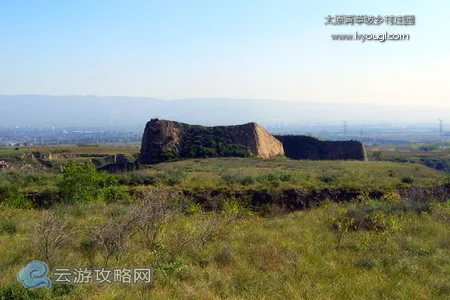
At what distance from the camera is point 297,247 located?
8.74 m

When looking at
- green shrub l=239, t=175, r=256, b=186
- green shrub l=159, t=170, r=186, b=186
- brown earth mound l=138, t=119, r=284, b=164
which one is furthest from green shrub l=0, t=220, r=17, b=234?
brown earth mound l=138, t=119, r=284, b=164

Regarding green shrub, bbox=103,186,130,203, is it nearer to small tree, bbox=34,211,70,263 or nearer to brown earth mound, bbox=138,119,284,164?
small tree, bbox=34,211,70,263

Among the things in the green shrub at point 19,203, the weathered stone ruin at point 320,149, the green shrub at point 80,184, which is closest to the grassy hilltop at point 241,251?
the green shrub at point 80,184

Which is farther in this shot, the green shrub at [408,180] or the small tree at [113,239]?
the green shrub at [408,180]

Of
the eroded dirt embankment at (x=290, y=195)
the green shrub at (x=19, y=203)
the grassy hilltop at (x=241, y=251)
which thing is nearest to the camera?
the grassy hilltop at (x=241, y=251)

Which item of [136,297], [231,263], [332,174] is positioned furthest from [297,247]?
[332,174]

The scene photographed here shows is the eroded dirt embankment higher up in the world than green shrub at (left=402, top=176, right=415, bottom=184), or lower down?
lower down

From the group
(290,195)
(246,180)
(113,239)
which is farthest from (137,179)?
(113,239)

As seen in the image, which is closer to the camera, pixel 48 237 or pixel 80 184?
pixel 48 237

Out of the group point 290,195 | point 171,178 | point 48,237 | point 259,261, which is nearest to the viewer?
point 48,237

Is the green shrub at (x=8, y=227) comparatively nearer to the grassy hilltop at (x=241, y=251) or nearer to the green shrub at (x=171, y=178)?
the grassy hilltop at (x=241, y=251)

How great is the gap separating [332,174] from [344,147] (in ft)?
83.7

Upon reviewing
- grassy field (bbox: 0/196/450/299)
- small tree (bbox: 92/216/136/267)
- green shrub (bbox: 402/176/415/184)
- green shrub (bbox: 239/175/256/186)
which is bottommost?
green shrub (bbox: 402/176/415/184)

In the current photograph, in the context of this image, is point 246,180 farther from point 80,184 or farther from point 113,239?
point 113,239
